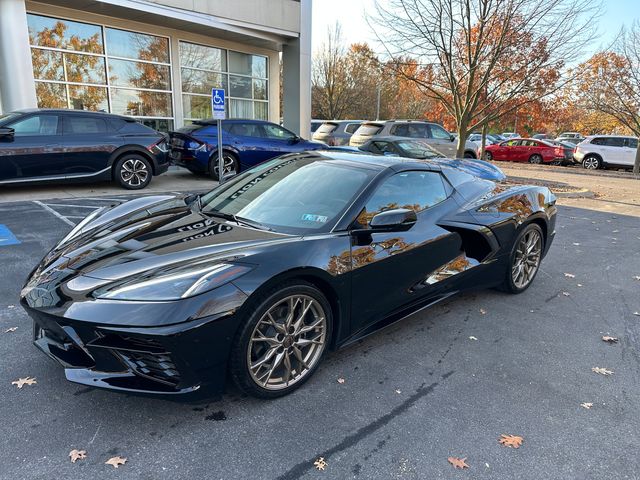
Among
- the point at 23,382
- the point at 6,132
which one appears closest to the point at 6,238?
the point at 6,132

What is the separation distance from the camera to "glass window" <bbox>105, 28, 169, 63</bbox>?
43.1 feet

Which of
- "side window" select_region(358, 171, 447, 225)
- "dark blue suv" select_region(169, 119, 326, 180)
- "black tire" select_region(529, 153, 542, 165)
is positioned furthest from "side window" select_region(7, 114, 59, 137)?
"black tire" select_region(529, 153, 542, 165)

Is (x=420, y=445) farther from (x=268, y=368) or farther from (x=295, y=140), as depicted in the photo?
(x=295, y=140)

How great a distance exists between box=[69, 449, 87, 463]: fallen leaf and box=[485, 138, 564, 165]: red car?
25906 mm

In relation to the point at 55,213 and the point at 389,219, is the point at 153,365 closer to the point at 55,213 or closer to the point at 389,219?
the point at 389,219

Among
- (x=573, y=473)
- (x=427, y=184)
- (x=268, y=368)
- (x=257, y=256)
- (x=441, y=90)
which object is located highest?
(x=441, y=90)

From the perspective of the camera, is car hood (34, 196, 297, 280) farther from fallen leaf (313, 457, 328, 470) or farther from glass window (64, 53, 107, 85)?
glass window (64, 53, 107, 85)

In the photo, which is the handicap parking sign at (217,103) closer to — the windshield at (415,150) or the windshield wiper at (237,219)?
the windshield at (415,150)

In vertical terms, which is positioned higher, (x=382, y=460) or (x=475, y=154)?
(x=475, y=154)

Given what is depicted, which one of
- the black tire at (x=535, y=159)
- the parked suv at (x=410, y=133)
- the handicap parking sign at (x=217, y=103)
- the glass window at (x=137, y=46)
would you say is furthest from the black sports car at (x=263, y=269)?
the black tire at (x=535, y=159)

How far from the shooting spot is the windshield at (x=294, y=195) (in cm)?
311

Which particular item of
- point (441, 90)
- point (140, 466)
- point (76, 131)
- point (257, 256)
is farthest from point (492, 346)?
point (441, 90)

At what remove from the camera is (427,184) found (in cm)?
379

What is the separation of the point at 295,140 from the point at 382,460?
10.5 metres
